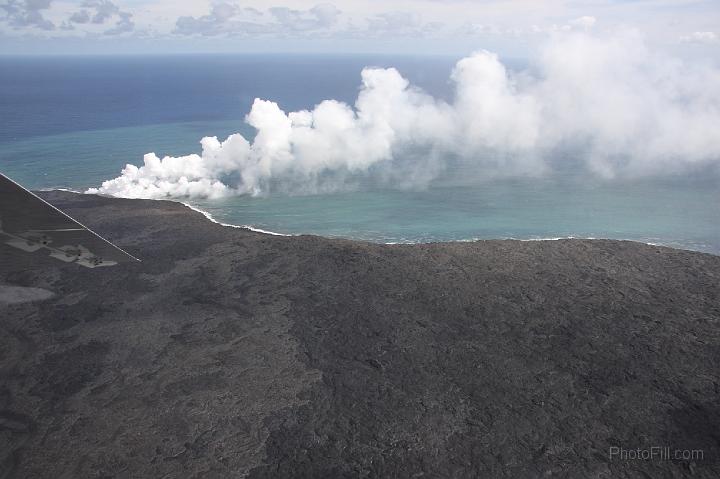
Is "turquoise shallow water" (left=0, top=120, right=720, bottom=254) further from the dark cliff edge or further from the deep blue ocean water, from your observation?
the dark cliff edge

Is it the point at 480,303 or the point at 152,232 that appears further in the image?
the point at 152,232

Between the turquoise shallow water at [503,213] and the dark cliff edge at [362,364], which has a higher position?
the turquoise shallow water at [503,213]

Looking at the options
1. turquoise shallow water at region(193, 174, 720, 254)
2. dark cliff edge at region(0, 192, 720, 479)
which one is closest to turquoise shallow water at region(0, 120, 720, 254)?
turquoise shallow water at region(193, 174, 720, 254)

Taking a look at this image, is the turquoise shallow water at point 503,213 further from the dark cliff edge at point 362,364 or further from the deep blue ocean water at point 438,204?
the dark cliff edge at point 362,364

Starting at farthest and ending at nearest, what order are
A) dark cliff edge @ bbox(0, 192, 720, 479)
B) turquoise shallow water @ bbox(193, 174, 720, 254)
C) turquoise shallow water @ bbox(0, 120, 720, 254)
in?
turquoise shallow water @ bbox(0, 120, 720, 254)
turquoise shallow water @ bbox(193, 174, 720, 254)
dark cliff edge @ bbox(0, 192, 720, 479)

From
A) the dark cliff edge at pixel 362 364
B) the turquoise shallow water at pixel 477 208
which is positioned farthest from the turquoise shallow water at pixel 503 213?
the dark cliff edge at pixel 362 364

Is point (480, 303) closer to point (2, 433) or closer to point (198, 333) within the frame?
point (198, 333)

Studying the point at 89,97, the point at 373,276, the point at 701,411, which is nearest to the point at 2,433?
the point at 373,276

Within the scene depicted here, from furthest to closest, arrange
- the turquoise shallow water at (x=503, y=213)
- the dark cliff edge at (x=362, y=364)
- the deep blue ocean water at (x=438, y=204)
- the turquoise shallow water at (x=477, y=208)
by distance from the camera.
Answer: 1. the deep blue ocean water at (x=438, y=204)
2. the turquoise shallow water at (x=477, y=208)
3. the turquoise shallow water at (x=503, y=213)
4. the dark cliff edge at (x=362, y=364)
